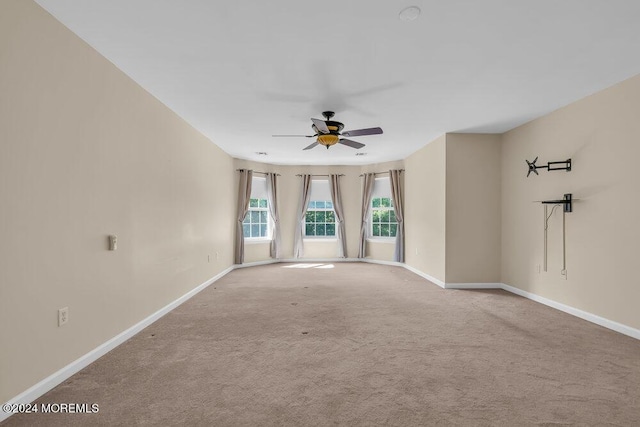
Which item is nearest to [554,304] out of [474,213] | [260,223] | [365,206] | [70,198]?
[474,213]

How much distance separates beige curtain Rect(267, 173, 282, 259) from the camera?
788cm

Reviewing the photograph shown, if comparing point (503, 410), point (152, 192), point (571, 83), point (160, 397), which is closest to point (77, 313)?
point (160, 397)

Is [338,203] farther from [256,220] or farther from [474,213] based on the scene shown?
[474,213]

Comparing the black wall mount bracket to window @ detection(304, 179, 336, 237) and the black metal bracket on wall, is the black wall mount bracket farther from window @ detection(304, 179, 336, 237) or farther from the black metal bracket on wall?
window @ detection(304, 179, 336, 237)

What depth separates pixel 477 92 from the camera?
3.46m

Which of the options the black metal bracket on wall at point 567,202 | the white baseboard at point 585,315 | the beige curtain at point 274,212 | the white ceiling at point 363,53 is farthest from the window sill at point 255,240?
the black metal bracket on wall at point 567,202

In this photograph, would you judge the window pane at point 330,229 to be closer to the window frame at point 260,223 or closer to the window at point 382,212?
the window at point 382,212

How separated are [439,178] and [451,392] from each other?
405cm

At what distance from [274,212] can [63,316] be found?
576 centimetres

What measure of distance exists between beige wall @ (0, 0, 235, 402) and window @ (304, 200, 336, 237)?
482 centimetres

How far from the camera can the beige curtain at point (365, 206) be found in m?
8.07

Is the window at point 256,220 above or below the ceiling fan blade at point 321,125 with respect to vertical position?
below

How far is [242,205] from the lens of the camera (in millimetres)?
7230

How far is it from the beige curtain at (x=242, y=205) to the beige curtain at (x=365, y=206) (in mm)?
2991
